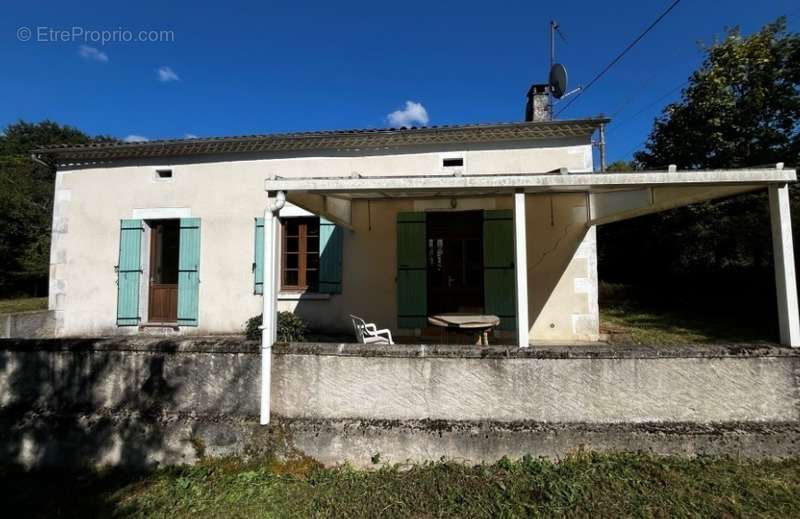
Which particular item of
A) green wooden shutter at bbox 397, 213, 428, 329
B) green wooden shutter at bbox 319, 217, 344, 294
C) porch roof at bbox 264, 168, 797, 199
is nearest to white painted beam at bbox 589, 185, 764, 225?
porch roof at bbox 264, 168, 797, 199

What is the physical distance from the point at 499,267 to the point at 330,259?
9.22ft

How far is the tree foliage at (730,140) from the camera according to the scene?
33.2 ft

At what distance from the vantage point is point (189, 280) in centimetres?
645

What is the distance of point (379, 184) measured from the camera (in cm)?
337

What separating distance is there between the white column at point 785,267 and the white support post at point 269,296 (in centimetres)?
423

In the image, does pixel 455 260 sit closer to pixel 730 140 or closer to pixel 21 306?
pixel 730 140

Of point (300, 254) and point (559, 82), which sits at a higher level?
point (559, 82)

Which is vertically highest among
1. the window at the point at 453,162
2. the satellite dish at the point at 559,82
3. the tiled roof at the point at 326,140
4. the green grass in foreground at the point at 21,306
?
the satellite dish at the point at 559,82

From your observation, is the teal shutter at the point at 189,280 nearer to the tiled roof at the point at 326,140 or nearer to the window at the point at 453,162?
the tiled roof at the point at 326,140

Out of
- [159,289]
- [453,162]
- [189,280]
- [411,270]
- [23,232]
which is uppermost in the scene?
[23,232]

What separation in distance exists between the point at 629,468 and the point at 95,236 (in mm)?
8717

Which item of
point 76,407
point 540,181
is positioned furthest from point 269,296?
point 540,181

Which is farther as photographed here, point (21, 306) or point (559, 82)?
point (21, 306)

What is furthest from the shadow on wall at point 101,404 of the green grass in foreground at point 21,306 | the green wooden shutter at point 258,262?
the green grass in foreground at point 21,306
